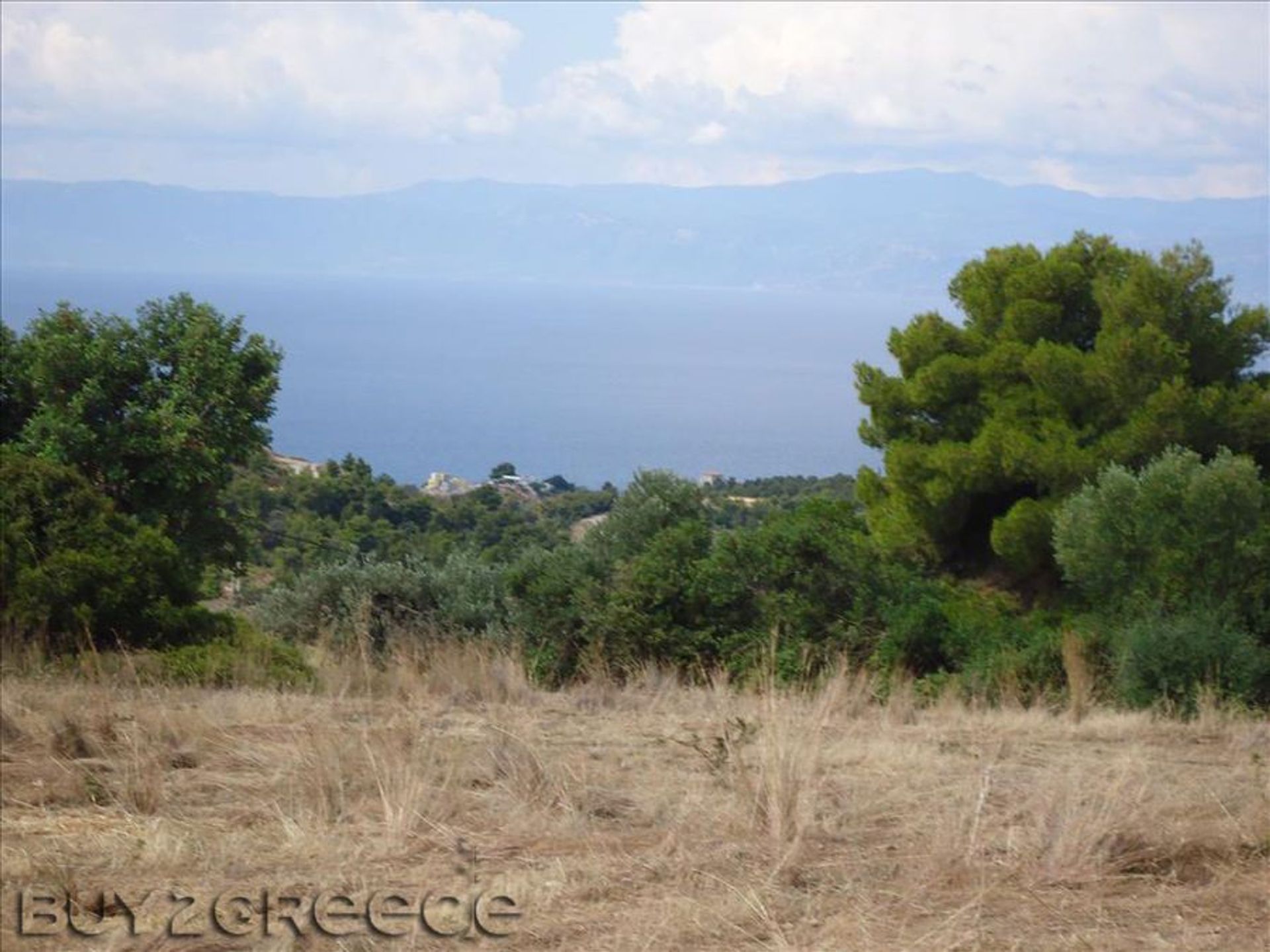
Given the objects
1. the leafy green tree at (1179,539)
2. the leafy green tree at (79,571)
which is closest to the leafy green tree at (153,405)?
the leafy green tree at (79,571)

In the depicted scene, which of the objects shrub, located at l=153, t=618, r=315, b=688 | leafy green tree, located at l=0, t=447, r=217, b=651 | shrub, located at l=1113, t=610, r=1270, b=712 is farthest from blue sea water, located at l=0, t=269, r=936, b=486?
shrub, located at l=1113, t=610, r=1270, b=712

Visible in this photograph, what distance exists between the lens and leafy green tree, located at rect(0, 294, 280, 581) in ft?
55.9

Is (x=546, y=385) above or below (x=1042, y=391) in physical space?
above

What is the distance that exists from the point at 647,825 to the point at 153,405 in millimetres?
13761

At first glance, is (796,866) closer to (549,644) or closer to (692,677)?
(692,677)

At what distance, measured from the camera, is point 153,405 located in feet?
58.4

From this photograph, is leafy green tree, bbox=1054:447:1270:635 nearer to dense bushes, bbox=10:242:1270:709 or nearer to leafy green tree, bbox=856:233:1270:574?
dense bushes, bbox=10:242:1270:709

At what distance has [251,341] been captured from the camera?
19.0m

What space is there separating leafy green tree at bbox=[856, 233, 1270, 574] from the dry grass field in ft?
47.4

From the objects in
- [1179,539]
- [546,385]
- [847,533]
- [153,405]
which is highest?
[546,385]

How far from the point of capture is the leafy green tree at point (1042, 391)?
71.2 ft

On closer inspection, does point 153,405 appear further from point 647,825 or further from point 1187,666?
point 647,825

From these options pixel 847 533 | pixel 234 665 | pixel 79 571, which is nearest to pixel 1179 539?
pixel 847 533

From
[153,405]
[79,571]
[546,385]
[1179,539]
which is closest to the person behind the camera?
[79,571]
